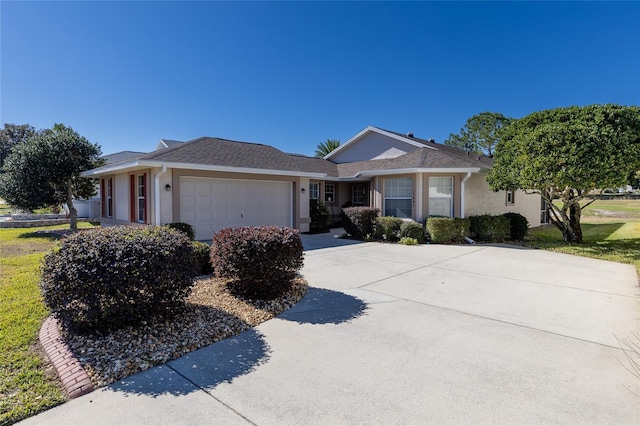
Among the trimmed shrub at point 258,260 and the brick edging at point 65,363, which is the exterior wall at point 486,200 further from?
the brick edging at point 65,363

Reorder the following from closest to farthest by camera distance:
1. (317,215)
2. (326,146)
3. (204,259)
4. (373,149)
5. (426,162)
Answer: (204,259), (426,162), (317,215), (373,149), (326,146)

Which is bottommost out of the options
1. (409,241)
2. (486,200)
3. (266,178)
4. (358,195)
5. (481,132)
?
(409,241)

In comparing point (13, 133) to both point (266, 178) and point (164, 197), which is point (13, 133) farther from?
point (266, 178)

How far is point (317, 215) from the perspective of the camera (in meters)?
16.6

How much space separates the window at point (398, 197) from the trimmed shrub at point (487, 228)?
2728mm

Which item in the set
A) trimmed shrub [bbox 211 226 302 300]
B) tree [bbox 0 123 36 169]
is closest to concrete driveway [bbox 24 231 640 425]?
trimmed shrub [bbox 211 226 302 300]

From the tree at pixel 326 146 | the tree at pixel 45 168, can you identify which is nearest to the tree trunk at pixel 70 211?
the tree at pixel 45 168

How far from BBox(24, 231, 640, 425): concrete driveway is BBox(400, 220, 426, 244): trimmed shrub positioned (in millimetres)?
6703

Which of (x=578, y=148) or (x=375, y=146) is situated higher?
(x=375, y=146)

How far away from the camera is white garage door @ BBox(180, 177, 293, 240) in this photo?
489 inches

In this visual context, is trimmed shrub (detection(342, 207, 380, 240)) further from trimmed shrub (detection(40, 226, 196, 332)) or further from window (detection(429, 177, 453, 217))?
trimmed shrub (detection(40, 226, 196, 332))

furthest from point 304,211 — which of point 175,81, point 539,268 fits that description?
point 539,268

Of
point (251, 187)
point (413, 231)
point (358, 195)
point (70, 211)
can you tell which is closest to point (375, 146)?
point (358, 195)

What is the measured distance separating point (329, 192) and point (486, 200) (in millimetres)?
8308
